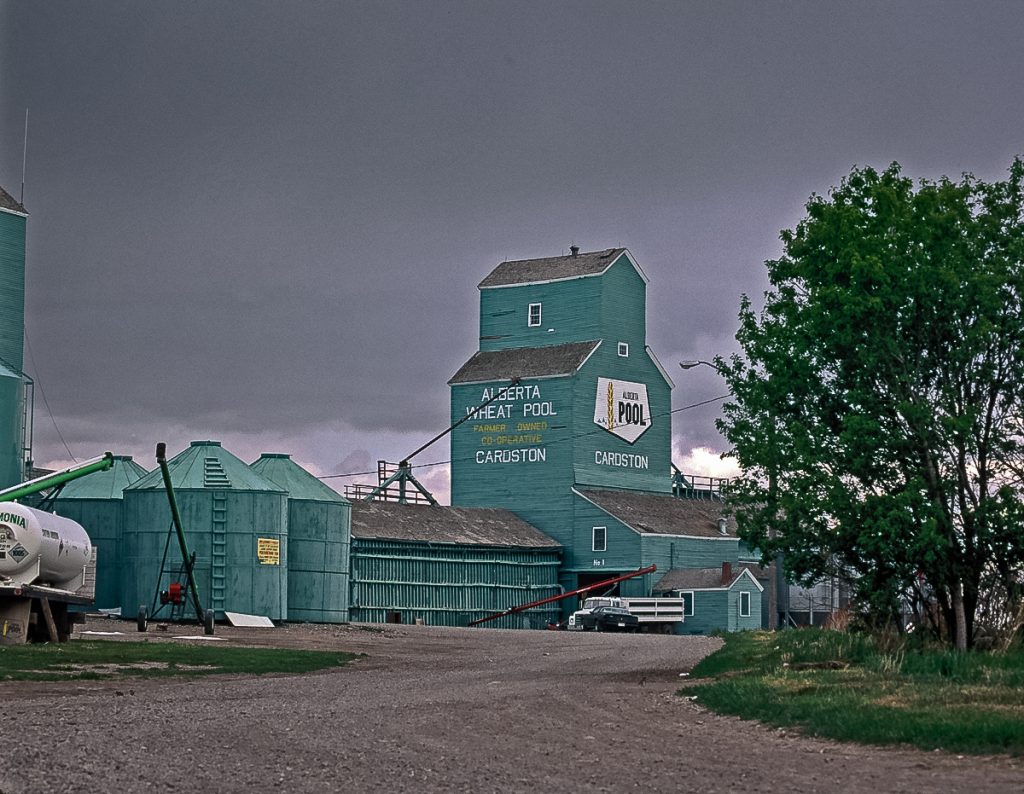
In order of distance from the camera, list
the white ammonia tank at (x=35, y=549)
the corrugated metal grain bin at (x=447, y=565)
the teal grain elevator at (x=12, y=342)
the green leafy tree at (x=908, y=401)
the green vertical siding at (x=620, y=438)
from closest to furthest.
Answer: the green leafy tree at (x=908, y=401), the white ammonia tank at (x=35, y=549), the teal grain elevator at (x=12, y=342), the corrugated metal grain bin at (x=447, y=565), the green vertical siding at (x=620, y=438)

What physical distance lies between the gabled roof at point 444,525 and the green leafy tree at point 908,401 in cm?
3713

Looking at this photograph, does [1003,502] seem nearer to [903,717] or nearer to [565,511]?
[903,717]

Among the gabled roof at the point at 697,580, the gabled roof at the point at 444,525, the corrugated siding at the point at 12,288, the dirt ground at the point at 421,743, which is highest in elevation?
the corrugated siding at the point at 12,288

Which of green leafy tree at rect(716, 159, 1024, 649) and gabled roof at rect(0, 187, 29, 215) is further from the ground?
gabled roof at rect(0, 187, 29, 215)

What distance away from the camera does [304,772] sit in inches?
502

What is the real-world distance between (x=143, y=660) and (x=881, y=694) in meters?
16.9

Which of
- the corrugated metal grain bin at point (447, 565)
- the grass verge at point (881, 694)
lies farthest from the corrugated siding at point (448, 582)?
the grass verge at point (881, 694)

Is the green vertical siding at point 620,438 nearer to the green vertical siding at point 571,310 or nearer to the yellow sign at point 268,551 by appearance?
the green vertical siding at point 571,310

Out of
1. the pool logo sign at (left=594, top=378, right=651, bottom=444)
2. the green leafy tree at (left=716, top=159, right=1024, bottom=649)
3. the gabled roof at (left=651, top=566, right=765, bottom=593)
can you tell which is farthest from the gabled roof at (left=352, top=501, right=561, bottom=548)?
the green leafy tree at (left=716, top=159, right=1024, bottom=649)

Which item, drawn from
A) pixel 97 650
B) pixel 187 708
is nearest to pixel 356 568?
pixel 97 650

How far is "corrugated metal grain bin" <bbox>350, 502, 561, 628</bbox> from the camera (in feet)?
208

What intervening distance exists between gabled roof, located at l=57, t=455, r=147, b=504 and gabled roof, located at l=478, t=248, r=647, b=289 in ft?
79.6

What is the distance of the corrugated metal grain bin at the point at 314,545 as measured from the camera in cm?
5747

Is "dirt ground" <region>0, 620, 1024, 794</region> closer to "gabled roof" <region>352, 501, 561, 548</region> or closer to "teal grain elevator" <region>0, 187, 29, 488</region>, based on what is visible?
"teal grain elevator" <region>0, 187, 29, 488</region>
